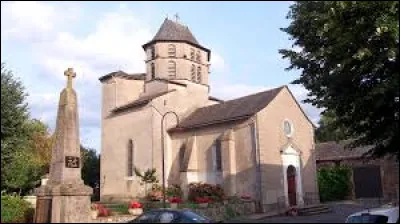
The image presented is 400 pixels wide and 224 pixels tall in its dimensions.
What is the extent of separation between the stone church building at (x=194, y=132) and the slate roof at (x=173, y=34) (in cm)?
9

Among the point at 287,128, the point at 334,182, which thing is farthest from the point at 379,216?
the point at 334,182

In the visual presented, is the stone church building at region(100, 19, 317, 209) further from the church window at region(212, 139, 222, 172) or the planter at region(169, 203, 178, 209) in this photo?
the planter at region(169, 203, 178, 209)

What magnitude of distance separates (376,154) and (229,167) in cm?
1453

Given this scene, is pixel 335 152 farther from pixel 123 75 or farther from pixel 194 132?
pixel 123 75

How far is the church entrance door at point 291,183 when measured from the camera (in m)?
32.1

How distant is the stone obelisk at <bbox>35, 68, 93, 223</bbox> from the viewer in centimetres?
1764

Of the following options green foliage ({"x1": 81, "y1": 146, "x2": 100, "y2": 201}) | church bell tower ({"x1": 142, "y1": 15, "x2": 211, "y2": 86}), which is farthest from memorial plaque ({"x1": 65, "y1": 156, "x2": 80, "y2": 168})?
green foliage ({"x1": 81, "y1": 146, "x2": 100, "y2": 201})

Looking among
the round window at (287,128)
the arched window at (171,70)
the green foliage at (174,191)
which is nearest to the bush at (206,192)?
the green foliage at (174,191)

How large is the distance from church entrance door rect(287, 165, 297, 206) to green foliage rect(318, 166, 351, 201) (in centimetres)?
552

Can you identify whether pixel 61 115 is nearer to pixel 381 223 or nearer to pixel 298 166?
pixel 381 223

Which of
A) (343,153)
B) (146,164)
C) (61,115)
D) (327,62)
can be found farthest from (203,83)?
(327,62)

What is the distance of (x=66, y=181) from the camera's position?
18.1 m

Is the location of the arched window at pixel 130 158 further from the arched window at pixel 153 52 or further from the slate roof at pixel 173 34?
the slate roof at pixel 173 34

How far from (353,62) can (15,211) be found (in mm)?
15162
